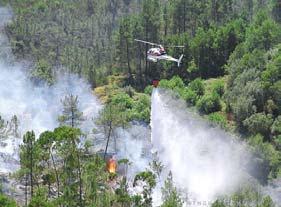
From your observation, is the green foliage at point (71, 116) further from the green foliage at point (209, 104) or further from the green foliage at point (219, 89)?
the green foliage at point (219, 89)

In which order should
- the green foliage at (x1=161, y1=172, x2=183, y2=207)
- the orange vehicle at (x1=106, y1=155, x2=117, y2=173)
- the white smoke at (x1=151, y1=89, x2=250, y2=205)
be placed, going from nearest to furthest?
1. the green foliage at (x1=161, y1=172, x2=183, y2=207)
2. the white smoke at (x1=151, y1=89, x2=250, y2=205)
3. the orange vehicle at (x1=106, y1=155, x2=117, y2=173)

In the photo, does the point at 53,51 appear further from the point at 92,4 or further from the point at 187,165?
the point at 187,165

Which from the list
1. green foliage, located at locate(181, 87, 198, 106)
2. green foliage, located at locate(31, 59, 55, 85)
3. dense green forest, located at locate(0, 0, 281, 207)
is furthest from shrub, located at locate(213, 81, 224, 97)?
green foliage, located at locate(31, 59, 55, 85)

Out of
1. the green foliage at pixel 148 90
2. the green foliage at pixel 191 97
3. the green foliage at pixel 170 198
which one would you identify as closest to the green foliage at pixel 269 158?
the green foliage at pixel 170 198

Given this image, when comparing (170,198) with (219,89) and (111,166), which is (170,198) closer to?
(111,166)

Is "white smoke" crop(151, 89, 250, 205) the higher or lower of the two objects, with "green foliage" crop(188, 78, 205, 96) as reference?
lower

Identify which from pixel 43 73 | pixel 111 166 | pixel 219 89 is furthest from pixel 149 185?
pixel 43 73

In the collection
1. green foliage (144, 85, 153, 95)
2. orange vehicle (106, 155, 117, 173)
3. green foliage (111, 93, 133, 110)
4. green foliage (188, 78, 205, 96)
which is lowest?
orange vehicle (106, 155, 117, 173)

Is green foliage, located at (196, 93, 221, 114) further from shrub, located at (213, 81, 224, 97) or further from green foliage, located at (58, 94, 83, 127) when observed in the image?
green foliage, located at (58, 94, 83, 127)
